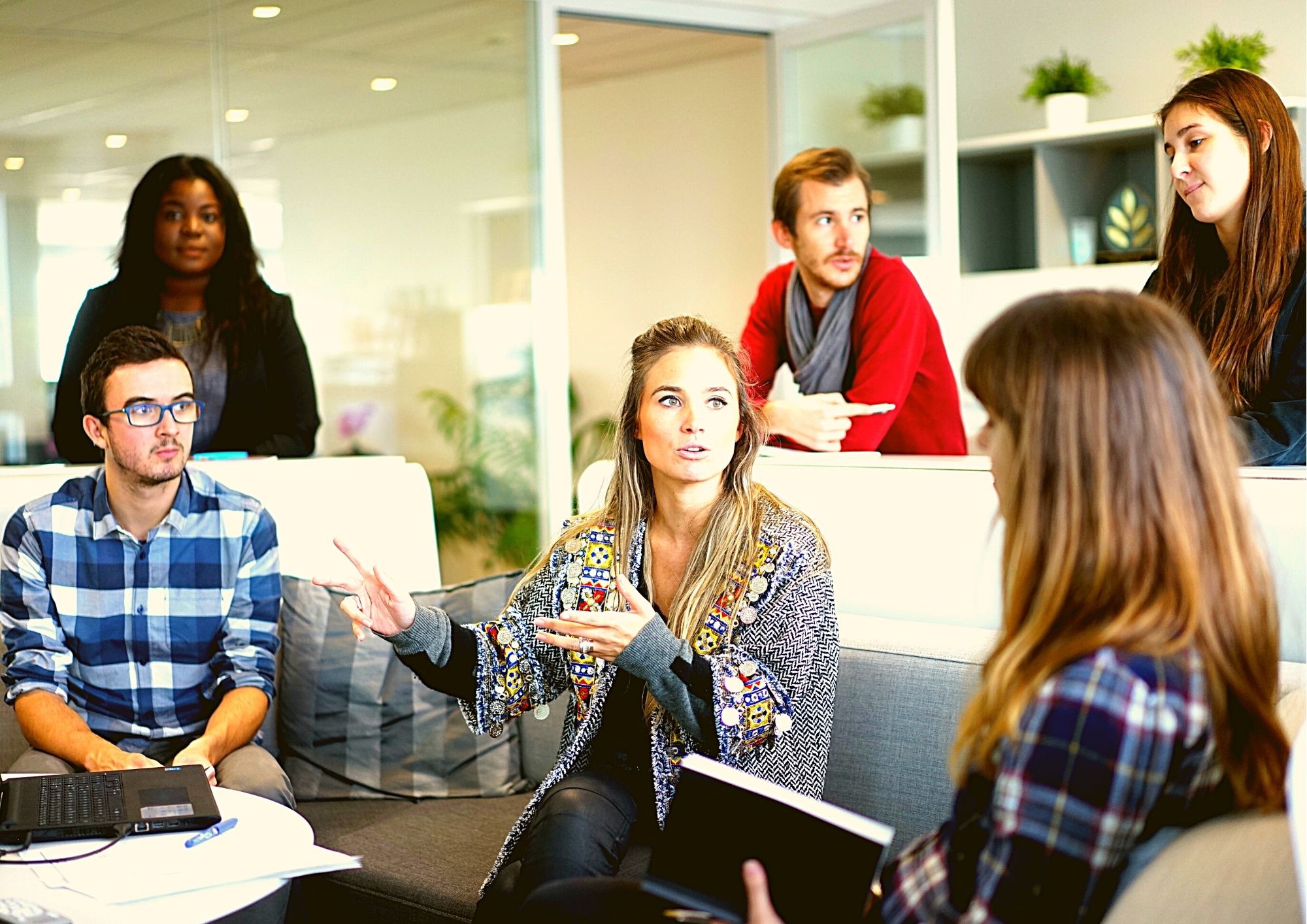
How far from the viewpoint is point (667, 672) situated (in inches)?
72.2

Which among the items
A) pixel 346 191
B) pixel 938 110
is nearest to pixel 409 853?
pixel 346 191

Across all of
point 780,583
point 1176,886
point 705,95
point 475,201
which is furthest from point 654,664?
point 705,95

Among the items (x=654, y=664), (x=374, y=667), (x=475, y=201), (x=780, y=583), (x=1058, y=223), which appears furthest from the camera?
(x=1058, y=223)

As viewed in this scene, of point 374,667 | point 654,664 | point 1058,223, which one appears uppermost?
point 1058,223

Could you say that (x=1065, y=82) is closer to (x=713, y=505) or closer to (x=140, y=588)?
(x=713, y=505)

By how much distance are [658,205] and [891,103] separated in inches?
83.7

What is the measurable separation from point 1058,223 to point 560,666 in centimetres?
339

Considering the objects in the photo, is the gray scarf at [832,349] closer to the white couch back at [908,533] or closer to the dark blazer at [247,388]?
the white couch back at [908,533]

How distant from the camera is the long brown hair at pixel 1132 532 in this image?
1.13 m

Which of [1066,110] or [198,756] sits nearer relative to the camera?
[198,756]

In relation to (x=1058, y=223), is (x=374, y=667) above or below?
below

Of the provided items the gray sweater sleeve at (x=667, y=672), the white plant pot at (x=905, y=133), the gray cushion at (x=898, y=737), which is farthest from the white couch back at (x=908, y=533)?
the white plant pot at (x=905, y=133)

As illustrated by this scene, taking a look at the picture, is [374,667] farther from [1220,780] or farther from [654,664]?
[1220,780]

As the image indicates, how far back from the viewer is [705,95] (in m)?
6.34
